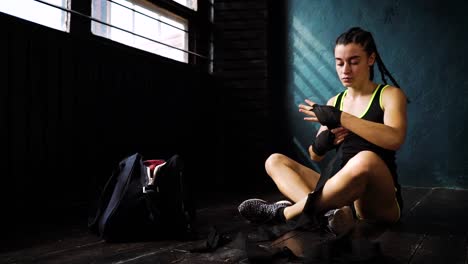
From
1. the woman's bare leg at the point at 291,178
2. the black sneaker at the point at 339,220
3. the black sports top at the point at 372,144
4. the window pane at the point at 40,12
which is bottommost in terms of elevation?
the black sneaker at the point at 339,220

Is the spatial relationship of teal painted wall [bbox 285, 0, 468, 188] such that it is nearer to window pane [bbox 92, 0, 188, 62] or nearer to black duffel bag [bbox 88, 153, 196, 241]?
window pane [bbox 92, 0, 188, 62]

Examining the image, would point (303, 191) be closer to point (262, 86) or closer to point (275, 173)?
point (275, 173)

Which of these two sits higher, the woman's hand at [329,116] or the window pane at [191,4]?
the window pane at [191,4]

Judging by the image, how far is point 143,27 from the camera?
2.90m

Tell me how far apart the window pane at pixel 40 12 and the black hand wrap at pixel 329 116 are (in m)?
1.68

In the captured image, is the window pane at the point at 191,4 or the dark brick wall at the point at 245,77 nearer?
the window pane at the point at 191,4

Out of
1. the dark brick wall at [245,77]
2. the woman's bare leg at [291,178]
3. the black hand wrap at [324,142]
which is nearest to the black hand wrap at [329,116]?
the black hand wrap at [324,142]

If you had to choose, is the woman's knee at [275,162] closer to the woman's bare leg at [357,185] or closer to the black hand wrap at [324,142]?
the black hand wrap at [324,142]

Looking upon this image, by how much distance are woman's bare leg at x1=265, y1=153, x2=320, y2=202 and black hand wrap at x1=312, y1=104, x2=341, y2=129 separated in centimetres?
31

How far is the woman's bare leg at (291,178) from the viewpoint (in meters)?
1.69

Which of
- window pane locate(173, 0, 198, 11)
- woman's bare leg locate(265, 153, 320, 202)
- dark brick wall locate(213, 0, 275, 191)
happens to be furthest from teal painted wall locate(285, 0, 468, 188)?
woman's bare leg locate(265, 153, 320, 202)

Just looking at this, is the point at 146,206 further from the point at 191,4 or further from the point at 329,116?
the point at 191,4

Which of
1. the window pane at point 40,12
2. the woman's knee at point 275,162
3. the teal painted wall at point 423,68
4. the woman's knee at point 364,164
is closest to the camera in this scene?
the woman's knee at point 364,164

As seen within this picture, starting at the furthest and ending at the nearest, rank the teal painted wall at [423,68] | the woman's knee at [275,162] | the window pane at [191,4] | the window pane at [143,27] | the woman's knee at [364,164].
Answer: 1. the window pane at [191,4]
2. the teal painted wall at [423,68]
3. the window pane at [143,27]
4. the woman's knee at [275,162]
5. the woman's knee at [364,164]
